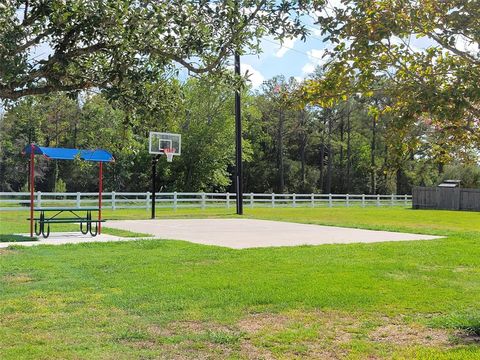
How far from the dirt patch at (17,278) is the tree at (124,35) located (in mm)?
4840

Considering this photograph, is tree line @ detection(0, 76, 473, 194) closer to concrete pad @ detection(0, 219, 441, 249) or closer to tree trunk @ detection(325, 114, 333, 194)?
tree trunk @ detection(325, 114, 333, 194)

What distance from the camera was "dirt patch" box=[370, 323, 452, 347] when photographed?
5559mm

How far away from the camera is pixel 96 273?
9.38 m

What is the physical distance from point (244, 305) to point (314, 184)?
6524 cm

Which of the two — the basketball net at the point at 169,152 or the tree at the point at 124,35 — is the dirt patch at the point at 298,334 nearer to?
the tree at the point at 124,35

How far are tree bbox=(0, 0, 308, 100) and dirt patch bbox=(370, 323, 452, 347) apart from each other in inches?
124

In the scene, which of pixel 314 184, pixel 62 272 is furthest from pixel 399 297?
pixel 314 184

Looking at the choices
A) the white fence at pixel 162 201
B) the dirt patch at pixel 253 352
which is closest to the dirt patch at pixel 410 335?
the dirt patch at pixel 253 352

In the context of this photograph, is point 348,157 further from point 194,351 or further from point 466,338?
point 194,351

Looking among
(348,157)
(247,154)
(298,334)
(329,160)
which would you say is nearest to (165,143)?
(298,334)

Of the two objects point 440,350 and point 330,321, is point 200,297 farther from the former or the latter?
point 440,350

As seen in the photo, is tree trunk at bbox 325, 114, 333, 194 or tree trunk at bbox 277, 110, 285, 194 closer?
tree trunk at bbox 277, 110, 285, 194

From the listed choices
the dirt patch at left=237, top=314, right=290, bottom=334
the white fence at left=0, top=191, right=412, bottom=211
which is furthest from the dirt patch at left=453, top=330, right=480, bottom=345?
the white fence at left=0, top=191, right=412, bottom=211

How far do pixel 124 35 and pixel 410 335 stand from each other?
4106 mm
